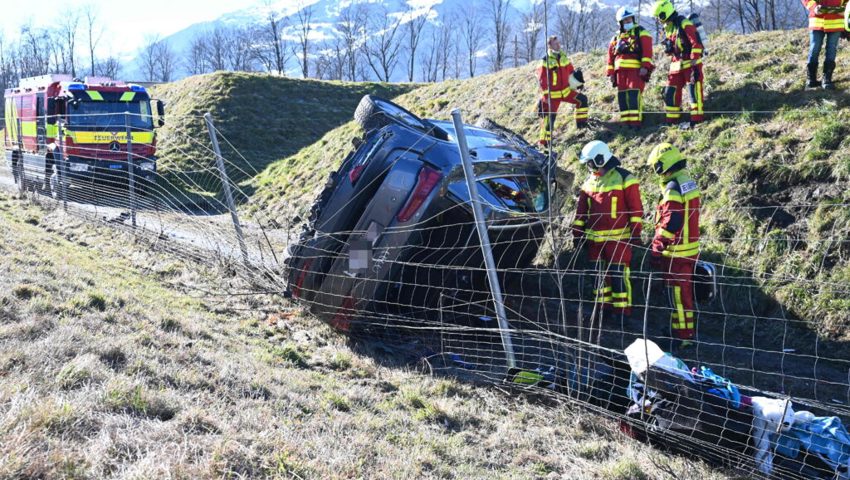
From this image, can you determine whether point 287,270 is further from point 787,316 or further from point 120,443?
point 787,316

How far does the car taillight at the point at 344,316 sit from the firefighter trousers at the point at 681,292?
287 cm

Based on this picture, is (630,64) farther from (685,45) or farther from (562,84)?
(562,84)

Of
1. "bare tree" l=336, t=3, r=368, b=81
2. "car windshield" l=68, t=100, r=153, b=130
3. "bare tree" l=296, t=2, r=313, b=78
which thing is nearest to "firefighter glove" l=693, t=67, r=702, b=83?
"car windshield" l=68, t=100, r=153, b=130

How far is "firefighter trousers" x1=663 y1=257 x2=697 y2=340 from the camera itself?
5.77 metres

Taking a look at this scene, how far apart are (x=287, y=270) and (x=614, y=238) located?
121 inches

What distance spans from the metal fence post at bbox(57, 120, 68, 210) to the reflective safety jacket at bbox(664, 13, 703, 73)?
10313 mm

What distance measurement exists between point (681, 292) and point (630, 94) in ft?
13.1

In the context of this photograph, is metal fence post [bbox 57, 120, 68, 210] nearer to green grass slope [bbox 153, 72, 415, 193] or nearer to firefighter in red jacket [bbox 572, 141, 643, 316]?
green grass slope [bbox 153, 72, 415, 193]

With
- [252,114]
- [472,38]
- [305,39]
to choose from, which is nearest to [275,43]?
[305,39]

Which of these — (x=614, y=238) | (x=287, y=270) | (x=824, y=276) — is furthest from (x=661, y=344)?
(x=287, y=270)

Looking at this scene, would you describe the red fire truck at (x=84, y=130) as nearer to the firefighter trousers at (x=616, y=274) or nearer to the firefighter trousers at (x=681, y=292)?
the firefighter trousers at (x=616, y=274)

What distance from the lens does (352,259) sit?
17.0 ft

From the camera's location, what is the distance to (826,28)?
793 centimetres

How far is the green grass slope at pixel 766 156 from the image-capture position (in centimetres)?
605
